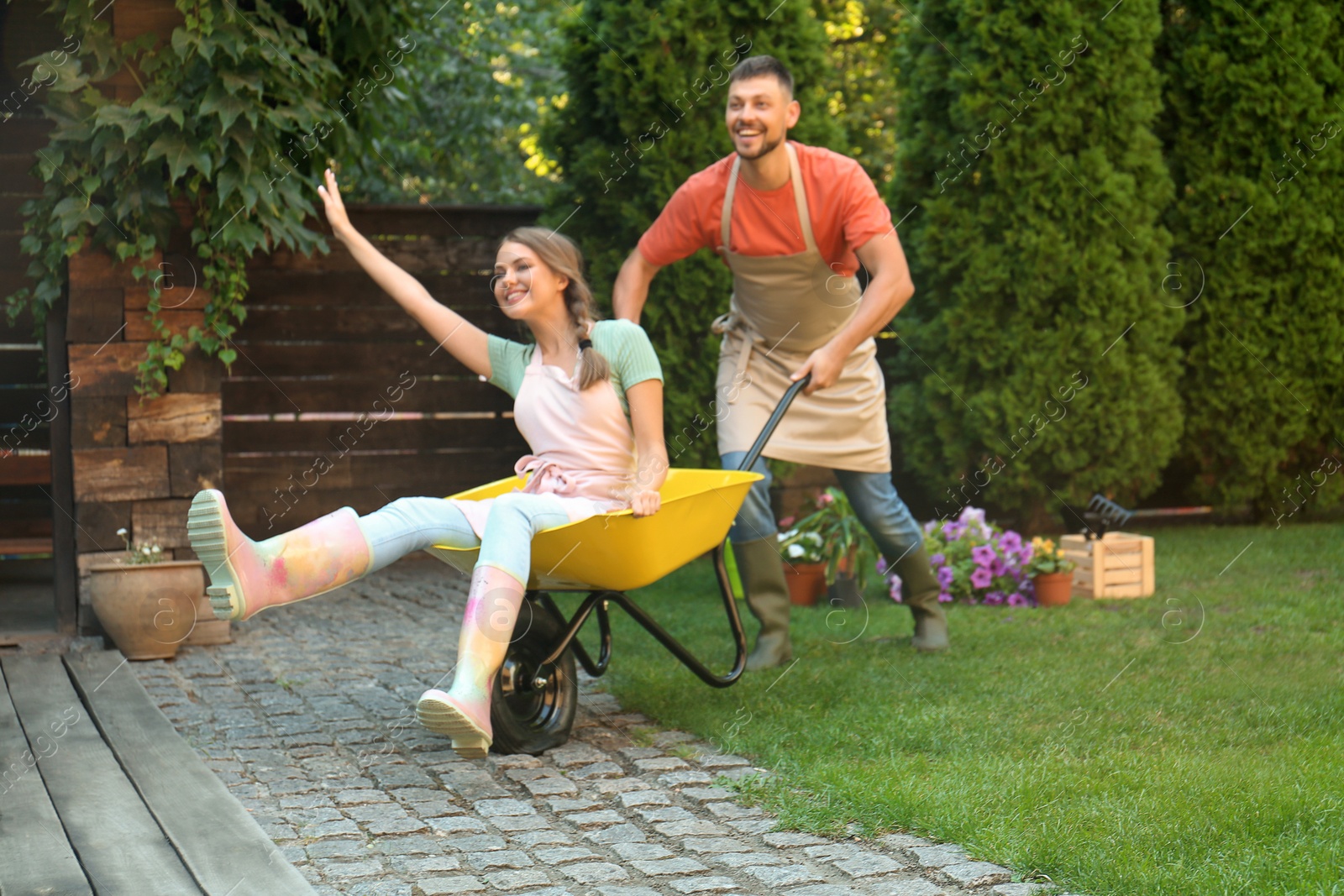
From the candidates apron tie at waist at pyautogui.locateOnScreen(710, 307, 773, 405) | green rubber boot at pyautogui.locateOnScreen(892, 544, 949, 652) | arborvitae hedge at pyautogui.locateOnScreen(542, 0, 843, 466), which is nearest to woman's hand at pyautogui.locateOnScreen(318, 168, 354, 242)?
apron tie at waist at pyautogui.locateOnScreen(710, 307, 773, 405)

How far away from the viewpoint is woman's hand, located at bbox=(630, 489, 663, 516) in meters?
2.71

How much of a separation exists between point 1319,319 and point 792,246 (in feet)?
12.1

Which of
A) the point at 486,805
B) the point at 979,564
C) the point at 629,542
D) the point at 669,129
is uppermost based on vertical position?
the point at 669,129

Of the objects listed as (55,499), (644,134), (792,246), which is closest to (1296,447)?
(644,134)

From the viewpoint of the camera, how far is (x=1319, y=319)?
6.18 m

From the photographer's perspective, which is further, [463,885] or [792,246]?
[792,246]

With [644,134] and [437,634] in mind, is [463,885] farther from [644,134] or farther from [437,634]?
[644,134]

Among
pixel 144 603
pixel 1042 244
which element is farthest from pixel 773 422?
pixel 1042 244

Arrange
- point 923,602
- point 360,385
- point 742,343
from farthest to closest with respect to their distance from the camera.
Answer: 1. point 360,385
2. point 923,602
3. point 742,343

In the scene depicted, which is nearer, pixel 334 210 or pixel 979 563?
pixel 334 210

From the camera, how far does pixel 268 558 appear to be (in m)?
2.57

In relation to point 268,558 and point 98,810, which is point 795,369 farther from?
point 98,810

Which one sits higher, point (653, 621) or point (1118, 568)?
point (653, 621)

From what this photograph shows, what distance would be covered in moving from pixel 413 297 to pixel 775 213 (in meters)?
1.08
